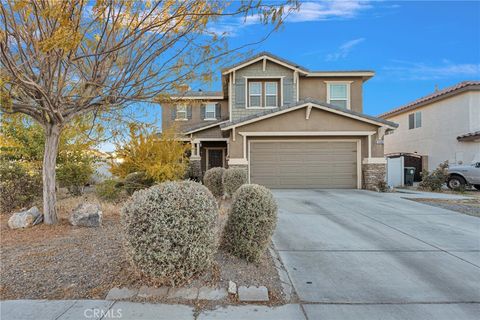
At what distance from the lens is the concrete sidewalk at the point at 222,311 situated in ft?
9.25

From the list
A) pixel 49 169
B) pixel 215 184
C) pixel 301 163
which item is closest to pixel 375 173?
pixel 301 163

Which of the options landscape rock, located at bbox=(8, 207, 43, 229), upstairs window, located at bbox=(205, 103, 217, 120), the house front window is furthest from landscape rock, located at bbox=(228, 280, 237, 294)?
upstairs window, located at bbox=(205, 103, 217, 120)

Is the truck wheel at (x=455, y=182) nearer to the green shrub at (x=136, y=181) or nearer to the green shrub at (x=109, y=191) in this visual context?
the green shrub at (x=136, y=181)

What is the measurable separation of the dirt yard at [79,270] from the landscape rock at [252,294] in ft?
0.34

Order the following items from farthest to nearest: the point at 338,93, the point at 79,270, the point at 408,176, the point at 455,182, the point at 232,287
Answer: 1. the point at 338,93
2. the point at 408,176
3. the point at 455,182
4. the point at 79,270
5. the point at 232,287

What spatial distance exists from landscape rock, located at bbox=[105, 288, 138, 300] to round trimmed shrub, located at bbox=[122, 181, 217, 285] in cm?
24

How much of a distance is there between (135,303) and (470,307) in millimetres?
3596

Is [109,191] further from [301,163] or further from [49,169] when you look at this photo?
[301,163]

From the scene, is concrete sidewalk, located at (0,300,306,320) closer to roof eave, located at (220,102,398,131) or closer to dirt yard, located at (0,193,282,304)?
dirt yard, located at (0,193,282,304)

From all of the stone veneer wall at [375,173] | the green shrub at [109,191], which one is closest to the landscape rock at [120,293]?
the green shrub at [109,191]

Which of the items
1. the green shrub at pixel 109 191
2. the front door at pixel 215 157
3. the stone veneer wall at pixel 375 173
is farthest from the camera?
the front door at pixel 215 157

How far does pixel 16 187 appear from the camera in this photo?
7785 millimetres

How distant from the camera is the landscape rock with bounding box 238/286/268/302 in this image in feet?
10.2

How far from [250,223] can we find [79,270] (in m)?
2.33
